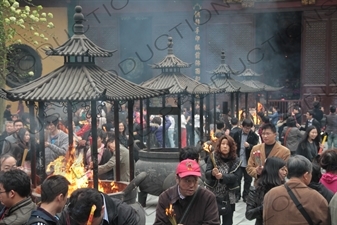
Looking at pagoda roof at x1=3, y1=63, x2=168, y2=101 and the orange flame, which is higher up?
pagoda roof at x1=3, y1=63, x2=168, y2=101

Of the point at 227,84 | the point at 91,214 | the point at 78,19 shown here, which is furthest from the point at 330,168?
the point at 227,84

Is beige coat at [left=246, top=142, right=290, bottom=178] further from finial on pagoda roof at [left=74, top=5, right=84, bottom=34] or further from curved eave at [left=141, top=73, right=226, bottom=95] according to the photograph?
curved eave at [left=141, top=73, right=226, bottom=95]

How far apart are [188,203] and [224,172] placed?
2.15m

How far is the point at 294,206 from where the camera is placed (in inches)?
152

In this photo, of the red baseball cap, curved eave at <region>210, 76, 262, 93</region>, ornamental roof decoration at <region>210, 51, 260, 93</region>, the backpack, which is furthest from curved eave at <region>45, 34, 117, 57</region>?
ornamental roof decoration at <region>210, 51, 260, 93</region>

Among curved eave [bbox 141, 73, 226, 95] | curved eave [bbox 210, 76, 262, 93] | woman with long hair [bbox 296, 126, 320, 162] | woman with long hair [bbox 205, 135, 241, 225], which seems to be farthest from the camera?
curved eave [bbox 210, 76, 262, 93]

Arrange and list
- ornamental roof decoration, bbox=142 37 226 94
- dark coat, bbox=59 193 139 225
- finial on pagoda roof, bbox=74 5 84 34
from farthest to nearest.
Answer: ornamental roof decoration, bbox=142 37 226 94
finial on pagoda roof, bbox=74 5 84 34
dark coat, bbox=59 193 139 225

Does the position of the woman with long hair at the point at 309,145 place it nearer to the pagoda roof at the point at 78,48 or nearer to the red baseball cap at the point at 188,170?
the pagoda roof at the point at 78,48

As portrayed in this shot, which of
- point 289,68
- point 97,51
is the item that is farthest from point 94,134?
point 289,68

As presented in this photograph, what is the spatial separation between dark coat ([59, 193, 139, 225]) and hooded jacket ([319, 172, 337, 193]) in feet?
6.13

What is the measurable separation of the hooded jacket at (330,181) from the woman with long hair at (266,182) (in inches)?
14.3

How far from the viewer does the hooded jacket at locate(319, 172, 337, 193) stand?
457cm

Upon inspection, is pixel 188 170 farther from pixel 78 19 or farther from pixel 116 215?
pixel 78 19

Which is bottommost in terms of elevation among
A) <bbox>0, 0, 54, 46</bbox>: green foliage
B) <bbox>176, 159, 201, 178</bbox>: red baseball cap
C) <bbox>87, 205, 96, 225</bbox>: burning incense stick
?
<bbox>87, 205, 96, 225</bbox>: burning incense stick
